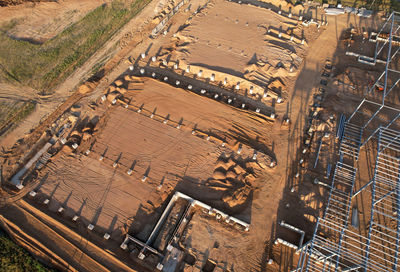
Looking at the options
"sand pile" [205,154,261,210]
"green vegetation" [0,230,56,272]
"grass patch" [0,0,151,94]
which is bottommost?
"green vegetation" [0,230,56,272]

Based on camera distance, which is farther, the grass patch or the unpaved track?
the grass patch

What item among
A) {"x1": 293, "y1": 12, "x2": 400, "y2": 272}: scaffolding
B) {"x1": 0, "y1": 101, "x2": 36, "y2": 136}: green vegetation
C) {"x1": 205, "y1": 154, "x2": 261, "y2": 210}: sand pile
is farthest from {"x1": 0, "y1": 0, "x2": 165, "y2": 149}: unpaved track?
{"x1": 293, "y1": 12, "x2": 400, "y2": 272}: scaffolding

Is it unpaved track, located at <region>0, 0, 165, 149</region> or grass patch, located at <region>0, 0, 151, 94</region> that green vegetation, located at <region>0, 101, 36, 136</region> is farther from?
grass patch, located at <region>0, 0, 151, 94</region>

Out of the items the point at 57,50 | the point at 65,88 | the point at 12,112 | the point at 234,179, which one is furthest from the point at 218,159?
the point at 57,50

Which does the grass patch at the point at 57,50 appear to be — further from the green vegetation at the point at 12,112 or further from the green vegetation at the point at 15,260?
the green vegetation at the point at 15,260

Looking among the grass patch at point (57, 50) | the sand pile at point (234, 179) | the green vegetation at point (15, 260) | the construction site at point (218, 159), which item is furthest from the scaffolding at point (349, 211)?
the grass patch at point (57, 50)

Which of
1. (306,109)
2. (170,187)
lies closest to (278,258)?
(170,187)
